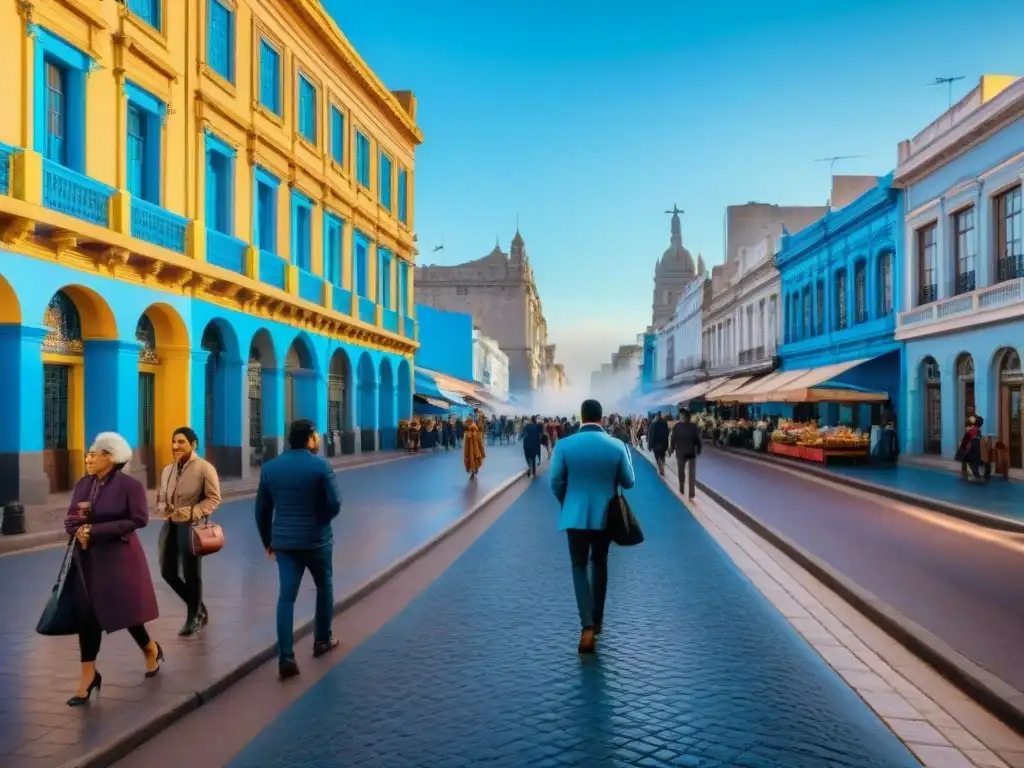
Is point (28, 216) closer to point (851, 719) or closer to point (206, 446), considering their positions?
point (206, 446)

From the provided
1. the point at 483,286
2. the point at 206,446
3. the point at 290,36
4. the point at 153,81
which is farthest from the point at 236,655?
the point at 483,286

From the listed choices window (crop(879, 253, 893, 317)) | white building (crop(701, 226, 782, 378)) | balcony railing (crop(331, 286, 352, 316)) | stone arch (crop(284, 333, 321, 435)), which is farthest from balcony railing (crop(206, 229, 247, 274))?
white building (crop(701, 226, 782, 378))

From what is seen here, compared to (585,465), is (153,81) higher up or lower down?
higher up

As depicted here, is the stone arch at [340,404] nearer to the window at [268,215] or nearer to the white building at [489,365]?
the window at [268,215]

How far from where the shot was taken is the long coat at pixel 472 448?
21453 millimetres

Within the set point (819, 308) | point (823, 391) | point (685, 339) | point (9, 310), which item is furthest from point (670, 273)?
point (9, 310)

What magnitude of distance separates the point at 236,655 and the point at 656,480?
56.5 feet

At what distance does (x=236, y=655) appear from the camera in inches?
240

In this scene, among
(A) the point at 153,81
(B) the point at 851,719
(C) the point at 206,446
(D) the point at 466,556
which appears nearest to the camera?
(B) the point at 851,719

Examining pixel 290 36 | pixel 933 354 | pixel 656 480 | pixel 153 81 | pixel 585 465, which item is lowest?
pixel 656 480

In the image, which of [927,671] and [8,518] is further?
[8,518]

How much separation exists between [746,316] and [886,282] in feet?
66.6

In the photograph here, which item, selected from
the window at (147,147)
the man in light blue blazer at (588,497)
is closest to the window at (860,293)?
the window at (147,147)

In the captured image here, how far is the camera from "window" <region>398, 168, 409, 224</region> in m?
37.6
